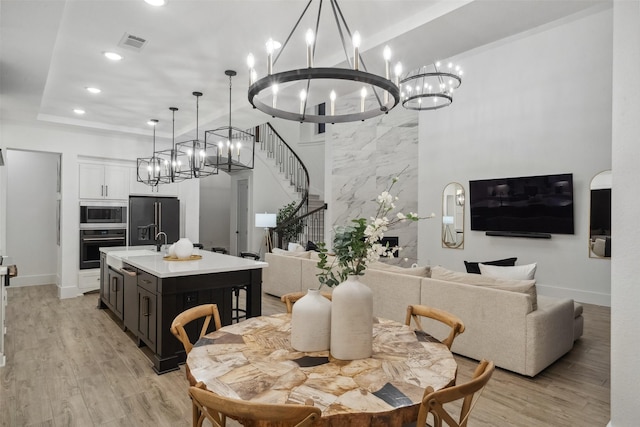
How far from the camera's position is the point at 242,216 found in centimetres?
942

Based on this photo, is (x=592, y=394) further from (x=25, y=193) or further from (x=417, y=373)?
(x=25, y=193)

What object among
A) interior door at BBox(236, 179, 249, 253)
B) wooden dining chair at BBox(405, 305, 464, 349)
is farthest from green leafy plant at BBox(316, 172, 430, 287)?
interior door at BBox(236, 179, 249, 253)

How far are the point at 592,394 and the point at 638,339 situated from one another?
3.57 ft

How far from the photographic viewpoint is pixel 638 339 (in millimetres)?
2051

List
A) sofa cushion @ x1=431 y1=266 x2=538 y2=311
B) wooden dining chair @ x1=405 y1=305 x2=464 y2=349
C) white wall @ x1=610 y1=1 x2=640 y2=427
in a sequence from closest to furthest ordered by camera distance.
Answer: wooden dining chair @ x1=405 y1=305 x2=464 y2=349 < white wall @ x1=610 y1=1 x2=640 y2=427 < sofa cushion @ x1=431 y1=266 x2=538 y2=311

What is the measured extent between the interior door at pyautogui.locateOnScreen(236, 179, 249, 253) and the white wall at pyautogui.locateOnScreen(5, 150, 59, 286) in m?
3.87

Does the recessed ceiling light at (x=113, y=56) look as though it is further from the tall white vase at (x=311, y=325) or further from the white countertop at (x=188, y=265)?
the tall white vase at (x=311, y=325)

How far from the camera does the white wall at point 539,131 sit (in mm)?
5629

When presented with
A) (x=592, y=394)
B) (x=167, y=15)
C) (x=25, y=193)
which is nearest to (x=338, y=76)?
(x=167, y=15)

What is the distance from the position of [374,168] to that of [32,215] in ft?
22.8

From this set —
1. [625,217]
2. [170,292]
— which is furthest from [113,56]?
[625,217]

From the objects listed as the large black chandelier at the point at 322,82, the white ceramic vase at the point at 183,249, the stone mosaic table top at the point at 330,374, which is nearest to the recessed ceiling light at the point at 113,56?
the large black chandelier at the point at 322,82

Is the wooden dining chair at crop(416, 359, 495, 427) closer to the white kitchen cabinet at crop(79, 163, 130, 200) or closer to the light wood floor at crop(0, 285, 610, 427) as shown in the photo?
the light wood floor at crop(0, 285, 610, 427)

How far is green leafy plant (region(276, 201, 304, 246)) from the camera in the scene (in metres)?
8.71
